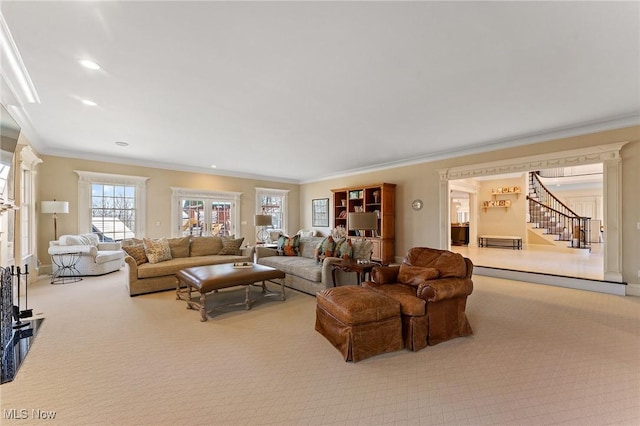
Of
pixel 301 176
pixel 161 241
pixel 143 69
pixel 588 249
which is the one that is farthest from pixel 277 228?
pixel 588 249

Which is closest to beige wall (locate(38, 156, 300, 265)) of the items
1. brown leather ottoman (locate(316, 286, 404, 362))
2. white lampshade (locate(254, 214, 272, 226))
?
white lampshade (locate(254, 214, 272, 226))

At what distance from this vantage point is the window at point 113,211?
21.7 feet

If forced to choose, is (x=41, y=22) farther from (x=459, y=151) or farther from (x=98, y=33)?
(x=459, y=151)

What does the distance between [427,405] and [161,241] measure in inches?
194

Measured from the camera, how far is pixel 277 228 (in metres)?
10.1

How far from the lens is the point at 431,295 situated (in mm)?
2652

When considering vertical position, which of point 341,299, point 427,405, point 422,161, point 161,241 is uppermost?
point 422,161

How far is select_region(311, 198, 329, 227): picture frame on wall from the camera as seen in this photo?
30.6 ft

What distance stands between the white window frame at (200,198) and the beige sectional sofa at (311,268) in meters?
3.57

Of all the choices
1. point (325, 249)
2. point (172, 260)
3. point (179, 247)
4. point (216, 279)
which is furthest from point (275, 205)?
point (216, 279)

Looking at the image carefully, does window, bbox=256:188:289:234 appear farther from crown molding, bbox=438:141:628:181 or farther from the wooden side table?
the wooden side table

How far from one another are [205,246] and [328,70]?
4248mm

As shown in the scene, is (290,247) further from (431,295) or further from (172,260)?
(431,295)

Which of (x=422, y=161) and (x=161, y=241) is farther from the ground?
(x=422, y=161)
